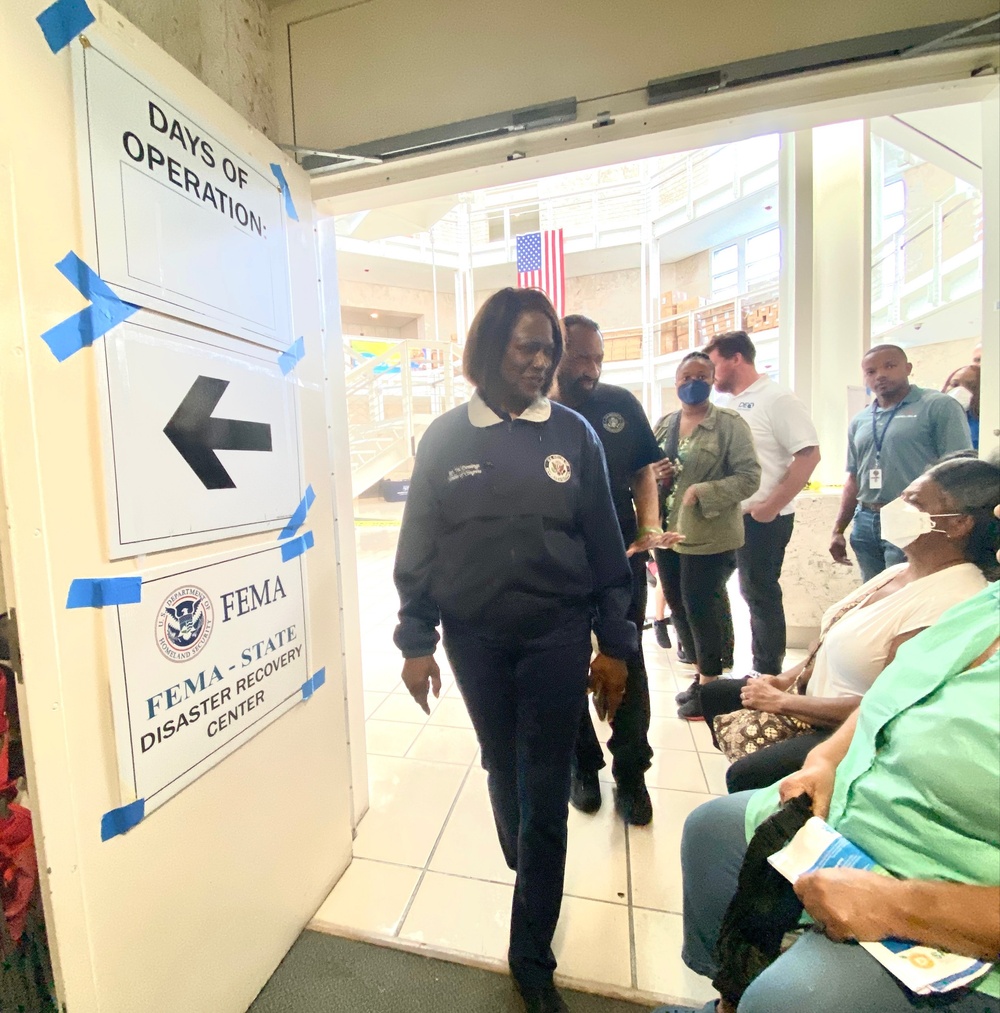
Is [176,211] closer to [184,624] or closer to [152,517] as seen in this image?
[152,517]

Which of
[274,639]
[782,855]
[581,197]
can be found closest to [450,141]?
[274,639]

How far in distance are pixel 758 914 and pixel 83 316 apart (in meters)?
1.57

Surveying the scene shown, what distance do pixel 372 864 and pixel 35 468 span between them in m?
1.55

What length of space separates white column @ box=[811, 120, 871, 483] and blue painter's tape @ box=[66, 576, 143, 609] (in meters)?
4.51

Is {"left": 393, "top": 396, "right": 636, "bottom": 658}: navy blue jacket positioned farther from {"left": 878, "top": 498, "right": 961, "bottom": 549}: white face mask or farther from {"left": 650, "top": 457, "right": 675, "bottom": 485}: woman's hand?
{"left": 650, "top": 457, "right": 675, "bottom": 485}: woman's hand

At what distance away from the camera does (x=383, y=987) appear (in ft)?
4.10

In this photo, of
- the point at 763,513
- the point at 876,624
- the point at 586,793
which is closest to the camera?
the point at 876,624

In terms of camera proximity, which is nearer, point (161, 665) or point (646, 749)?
point (161, 665)

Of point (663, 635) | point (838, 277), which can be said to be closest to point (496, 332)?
point (663, 635)

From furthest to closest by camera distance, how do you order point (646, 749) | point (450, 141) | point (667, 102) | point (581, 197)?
point (581, 197) → point (646, 749) → point (450, 141) → point (667, 102)

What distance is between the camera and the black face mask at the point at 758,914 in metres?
0.89

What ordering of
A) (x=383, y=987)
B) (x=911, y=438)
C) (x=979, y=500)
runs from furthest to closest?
1. (x=911, y=438)
2. (x=383, y=987)
3. (x=979, y=500)

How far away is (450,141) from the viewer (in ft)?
4.69

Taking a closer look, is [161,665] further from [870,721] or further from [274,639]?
[870,721]
